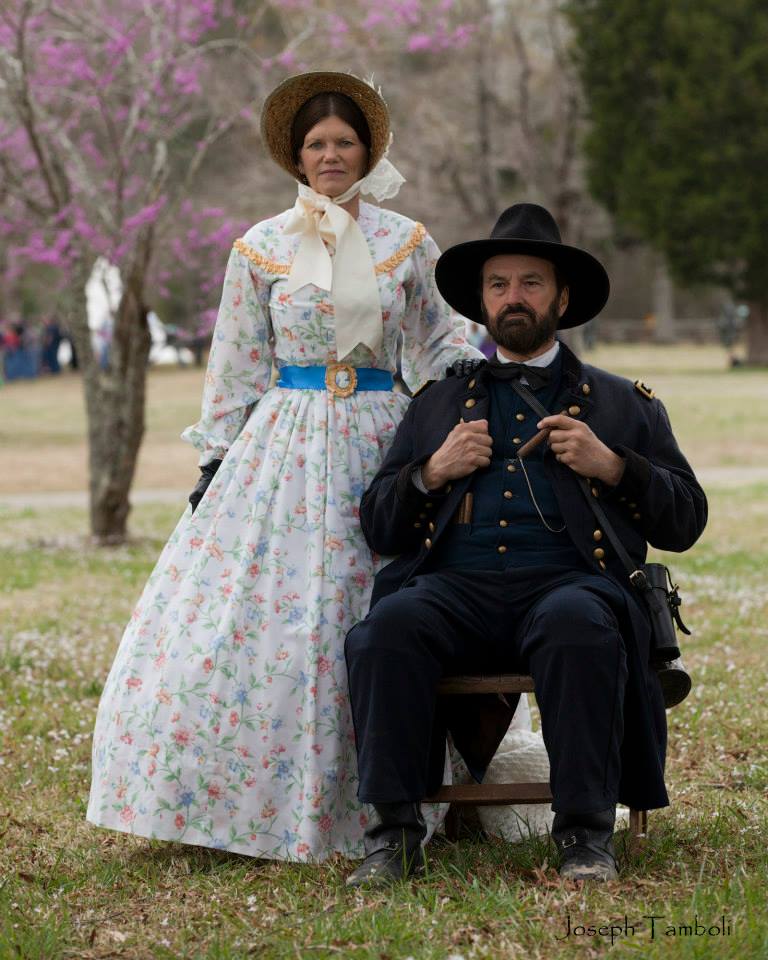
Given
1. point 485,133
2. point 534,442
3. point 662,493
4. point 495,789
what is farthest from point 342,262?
point 485,133

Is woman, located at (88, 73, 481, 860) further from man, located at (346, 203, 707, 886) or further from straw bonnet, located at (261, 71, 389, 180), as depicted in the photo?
man, located at (346, 203, 707, 886)

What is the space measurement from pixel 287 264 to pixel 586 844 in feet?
6.24

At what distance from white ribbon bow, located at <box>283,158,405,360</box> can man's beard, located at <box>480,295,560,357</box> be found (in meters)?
0.41

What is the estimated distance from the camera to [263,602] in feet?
13.7

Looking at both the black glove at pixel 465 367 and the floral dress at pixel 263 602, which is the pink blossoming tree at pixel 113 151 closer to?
the floral dress at pixel 263 602

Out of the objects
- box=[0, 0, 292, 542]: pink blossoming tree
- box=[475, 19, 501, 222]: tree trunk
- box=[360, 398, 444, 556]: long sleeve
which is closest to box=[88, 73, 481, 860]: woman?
box=[360, 398, 444, 556]: long sleeve

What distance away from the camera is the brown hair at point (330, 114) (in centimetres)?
447

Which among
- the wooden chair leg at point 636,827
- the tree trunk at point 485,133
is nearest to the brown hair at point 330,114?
the wooden chair leg at point 636,827

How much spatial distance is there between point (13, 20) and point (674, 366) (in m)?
24.5

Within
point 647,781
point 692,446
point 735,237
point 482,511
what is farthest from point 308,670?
point 735,237

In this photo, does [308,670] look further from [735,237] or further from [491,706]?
[735,237]

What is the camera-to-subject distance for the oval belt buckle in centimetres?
442

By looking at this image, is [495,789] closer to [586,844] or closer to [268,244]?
[586,844]

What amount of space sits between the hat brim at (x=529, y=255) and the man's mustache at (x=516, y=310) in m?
0.15
